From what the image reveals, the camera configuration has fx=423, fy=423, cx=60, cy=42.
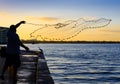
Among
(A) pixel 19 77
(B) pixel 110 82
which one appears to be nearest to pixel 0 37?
(B) pixel 110 82

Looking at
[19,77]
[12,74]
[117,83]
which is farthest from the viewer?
[117,83]

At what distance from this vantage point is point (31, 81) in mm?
18359

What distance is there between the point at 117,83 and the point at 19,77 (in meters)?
11.4

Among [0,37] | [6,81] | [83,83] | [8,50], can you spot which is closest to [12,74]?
[6,81]

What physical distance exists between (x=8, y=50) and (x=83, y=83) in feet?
38.7

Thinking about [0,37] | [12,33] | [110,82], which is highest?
[12,33]

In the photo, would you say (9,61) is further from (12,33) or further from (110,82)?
(110,82)

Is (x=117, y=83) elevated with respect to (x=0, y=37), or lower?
elevated

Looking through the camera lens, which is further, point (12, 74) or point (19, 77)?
point (19, 77)

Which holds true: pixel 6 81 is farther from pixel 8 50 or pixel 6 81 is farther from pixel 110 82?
pixel 110 82

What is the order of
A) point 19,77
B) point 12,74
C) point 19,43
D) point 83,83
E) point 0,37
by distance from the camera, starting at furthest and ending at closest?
point 0,37 → point 83,83 → point 19,77 → point 12,74 → point 19,43

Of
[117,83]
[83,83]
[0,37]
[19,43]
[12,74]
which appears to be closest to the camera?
[19,43]

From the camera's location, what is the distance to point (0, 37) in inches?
5148

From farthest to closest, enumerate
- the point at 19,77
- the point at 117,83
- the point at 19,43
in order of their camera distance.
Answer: the point at 117,83 → the point at 19,77 → the point at 19,43
